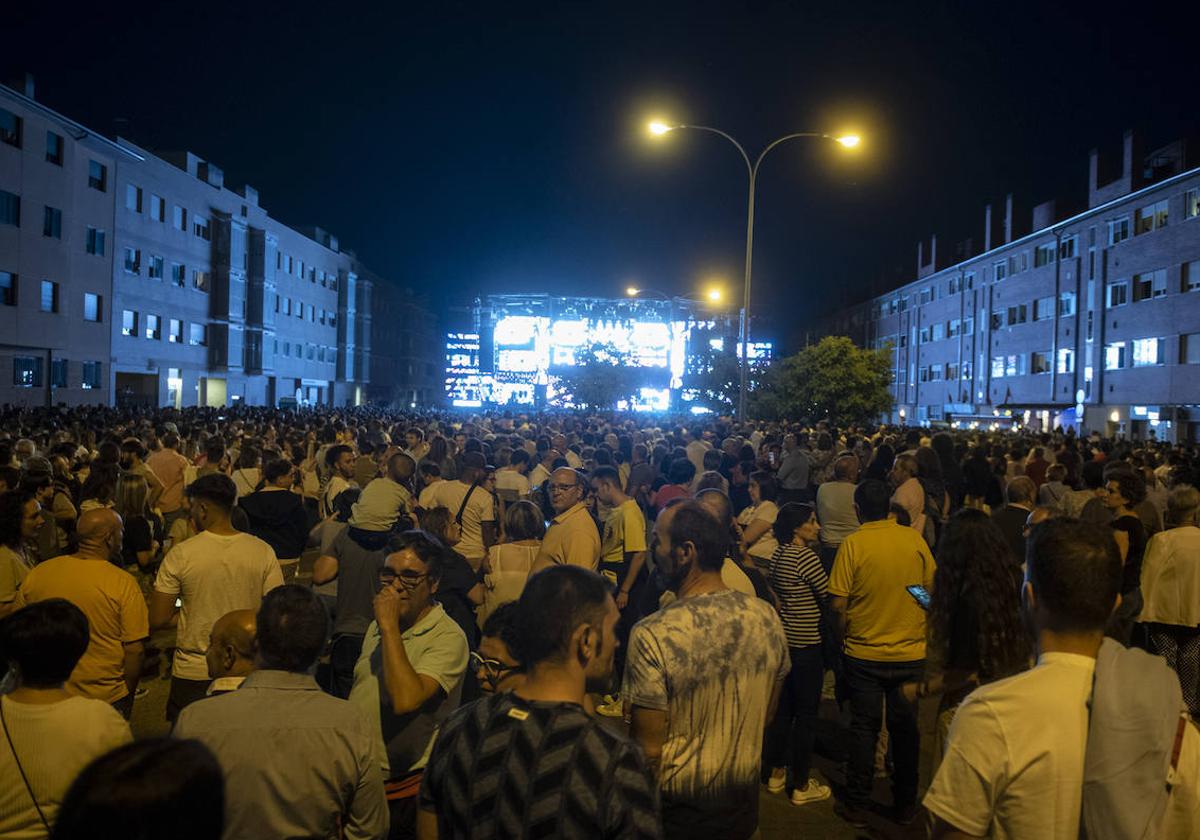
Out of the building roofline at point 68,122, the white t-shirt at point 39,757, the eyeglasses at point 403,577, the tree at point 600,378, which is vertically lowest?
the white t-shirt at point 39,757

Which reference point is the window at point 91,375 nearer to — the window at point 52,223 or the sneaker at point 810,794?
the window at point 52,223

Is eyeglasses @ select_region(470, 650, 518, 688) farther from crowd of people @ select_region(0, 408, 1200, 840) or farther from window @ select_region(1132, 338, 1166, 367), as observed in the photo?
window @ select_region(1132, 338, 1166, 367)

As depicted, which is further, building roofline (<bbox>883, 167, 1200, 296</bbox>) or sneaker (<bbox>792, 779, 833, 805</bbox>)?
building roofline (<bbox>883, 167, 1200, 296</bbox>)

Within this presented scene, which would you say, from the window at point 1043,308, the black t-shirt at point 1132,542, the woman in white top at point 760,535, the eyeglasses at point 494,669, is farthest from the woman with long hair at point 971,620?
the window at point 1043,308

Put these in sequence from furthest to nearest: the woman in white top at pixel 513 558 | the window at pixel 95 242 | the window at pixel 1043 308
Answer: the window at pixel 1043 308 < the window at pixel 95 242 < the woman in white top at pixel 513 558

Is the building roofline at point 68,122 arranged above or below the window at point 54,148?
above

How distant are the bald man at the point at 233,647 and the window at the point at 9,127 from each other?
3773 centimetres

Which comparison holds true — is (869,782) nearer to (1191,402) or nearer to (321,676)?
(321,676)

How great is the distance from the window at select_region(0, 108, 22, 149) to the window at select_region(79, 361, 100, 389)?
9.60 metres

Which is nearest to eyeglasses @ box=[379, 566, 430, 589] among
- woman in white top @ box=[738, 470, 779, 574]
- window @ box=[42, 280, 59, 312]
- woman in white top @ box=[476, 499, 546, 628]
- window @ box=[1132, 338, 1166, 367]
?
woman in white top @ box=[476, 499, 546, 628]

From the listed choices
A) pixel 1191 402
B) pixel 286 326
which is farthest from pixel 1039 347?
pixel 286 326

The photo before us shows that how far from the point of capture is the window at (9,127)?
1355 inches

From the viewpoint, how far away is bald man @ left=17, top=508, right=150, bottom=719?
462 centimetres

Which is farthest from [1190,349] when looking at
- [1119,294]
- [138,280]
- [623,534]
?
[138,280]
